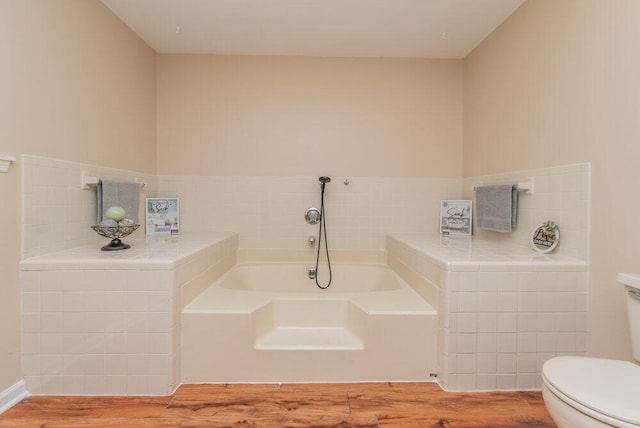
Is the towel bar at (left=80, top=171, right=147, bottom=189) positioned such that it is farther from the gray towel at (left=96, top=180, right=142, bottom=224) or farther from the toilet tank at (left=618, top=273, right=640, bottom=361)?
the toilet tank at (left=618, top=273, right=640, bottom=361)

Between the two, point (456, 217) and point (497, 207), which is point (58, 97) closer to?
point (497, 207)

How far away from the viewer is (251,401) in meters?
1.57

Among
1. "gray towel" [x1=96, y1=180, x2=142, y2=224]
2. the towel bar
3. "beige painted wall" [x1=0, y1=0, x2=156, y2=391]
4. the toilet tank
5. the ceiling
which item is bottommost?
the toilet tank

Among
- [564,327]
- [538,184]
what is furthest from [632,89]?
[564,327]

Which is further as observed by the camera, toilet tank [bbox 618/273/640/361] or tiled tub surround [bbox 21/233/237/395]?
tiled tub surround [bbox 21/233/237/395]

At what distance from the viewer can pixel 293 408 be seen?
59.9 inches

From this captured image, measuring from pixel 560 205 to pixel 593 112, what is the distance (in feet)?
1.58

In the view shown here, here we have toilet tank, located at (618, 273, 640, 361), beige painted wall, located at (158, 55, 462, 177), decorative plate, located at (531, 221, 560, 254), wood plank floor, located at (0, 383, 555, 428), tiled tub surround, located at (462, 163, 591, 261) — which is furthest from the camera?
beige painted wall, located at (158, 55, 462, 177)

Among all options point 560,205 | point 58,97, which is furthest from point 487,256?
point 58,97

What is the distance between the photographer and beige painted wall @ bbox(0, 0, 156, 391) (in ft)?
4.96

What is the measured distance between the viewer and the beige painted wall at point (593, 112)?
4.78 ft

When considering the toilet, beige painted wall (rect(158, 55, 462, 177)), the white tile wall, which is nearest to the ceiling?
beige painted wall (rect(158, 55, 462, 177))

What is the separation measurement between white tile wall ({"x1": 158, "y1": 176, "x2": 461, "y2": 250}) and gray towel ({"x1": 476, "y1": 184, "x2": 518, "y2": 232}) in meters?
0.54

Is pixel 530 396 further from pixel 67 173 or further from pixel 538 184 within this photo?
pixel 67 173
